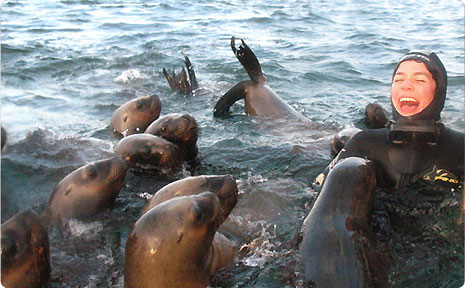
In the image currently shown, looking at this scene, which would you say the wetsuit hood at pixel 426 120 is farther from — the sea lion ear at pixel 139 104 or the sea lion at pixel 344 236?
the sea lion ear at pixel 139 104

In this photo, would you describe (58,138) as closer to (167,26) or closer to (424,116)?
(424,116)

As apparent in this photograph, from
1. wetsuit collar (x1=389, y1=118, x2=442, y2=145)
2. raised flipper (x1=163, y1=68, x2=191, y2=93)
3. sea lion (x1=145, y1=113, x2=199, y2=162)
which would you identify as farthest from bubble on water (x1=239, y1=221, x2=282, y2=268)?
raised flipper (x1=163, y1=68, x2=191, y2=93)

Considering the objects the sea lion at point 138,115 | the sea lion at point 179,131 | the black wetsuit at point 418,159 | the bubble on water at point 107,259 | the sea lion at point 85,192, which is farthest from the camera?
the sea lion at point 138,115

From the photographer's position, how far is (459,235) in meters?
4.13

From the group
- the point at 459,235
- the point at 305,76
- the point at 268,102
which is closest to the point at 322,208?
the point at 459,235

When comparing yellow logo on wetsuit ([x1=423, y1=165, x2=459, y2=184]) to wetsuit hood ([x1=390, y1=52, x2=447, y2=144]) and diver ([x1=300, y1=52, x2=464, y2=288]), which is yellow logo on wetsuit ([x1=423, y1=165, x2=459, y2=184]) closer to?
diver ([x1=300, y1=52, x2=464, y2=288])

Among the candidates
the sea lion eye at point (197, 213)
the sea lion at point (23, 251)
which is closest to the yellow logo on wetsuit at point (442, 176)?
the sea lion eye at point (197, 213)

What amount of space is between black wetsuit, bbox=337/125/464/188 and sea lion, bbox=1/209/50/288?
2650mm

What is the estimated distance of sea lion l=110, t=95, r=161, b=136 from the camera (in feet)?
22.2

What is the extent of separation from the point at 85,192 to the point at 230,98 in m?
3.23

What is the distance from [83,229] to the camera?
15.0 feet

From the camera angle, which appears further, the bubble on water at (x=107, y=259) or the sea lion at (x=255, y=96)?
the sea lion at (x=255, y=96)

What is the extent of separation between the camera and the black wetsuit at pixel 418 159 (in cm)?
425

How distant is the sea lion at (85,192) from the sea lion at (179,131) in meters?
1.12
